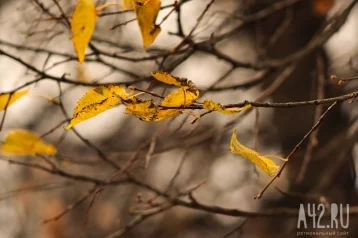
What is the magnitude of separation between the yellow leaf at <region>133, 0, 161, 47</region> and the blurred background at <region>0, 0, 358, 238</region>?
0.27m

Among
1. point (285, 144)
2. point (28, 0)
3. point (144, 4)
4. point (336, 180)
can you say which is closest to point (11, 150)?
point (28, 0)

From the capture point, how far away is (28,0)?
167cm

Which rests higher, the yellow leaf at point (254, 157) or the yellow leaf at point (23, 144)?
the yellow leaf at point (23, 144)

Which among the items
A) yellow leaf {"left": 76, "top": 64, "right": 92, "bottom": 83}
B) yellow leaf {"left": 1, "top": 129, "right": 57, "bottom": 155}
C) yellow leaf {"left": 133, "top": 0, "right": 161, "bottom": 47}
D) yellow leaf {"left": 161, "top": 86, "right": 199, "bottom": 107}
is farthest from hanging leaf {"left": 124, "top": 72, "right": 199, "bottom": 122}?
yellow leaf {"left": 76, "top": 64, "right": 92, "bottom": 83}

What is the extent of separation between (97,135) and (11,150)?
3.38 meters

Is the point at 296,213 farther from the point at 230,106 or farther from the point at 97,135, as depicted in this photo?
the point at 97,135

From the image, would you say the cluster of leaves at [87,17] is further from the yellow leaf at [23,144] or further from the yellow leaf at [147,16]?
the yellow leaf at [23,144]

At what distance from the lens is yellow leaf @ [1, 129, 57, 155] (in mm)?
1475

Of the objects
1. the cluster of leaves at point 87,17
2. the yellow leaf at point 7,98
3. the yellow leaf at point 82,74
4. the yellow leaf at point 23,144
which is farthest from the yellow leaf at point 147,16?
the yellow leaf at point 82,74

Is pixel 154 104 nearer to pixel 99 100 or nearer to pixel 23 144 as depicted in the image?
pixel 99 100

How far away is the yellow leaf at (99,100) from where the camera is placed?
2.91 ft

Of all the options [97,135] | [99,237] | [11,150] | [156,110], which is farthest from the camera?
[97,135]

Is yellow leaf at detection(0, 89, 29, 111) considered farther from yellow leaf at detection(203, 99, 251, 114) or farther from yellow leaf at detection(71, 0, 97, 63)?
yellow leaf at detection(203, 99, 251, 114)

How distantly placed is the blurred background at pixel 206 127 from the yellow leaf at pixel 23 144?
0.06m
